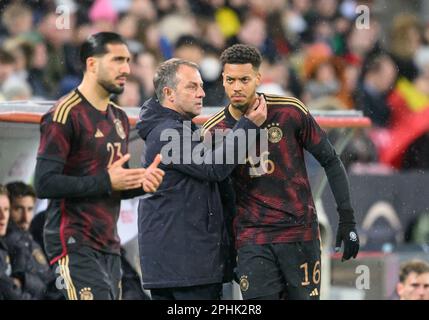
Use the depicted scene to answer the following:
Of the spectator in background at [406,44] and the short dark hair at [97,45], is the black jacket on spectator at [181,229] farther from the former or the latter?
the spectator in background at [406,44]

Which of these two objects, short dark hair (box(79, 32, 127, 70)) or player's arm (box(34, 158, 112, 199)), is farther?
short dark hair (box(79, 32, 127, 70))

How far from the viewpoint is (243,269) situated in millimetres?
8297

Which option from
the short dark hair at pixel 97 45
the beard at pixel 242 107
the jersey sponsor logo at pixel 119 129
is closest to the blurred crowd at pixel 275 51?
the short dark hair at pixel 97 45

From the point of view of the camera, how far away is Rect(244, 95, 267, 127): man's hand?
807 cm

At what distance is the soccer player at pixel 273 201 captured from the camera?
8.28 meters

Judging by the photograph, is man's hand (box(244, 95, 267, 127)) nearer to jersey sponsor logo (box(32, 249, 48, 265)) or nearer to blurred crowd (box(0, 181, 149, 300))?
blurred crowd (box(0, 181, 149, 300))

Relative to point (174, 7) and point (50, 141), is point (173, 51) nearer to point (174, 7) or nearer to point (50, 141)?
point (174, 7)

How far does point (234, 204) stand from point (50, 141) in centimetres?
109

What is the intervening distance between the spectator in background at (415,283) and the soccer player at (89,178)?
231 cm

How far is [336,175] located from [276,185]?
37 centimetres

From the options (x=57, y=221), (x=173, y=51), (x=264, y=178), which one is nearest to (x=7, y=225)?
(x=57, y=221)

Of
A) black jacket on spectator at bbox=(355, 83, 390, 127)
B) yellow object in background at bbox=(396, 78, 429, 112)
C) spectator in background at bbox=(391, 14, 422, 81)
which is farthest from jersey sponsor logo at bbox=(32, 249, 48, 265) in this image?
spectator in background at bbox=(391, 14, 422, 81)

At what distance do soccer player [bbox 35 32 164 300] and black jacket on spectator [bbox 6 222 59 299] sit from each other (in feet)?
3.63

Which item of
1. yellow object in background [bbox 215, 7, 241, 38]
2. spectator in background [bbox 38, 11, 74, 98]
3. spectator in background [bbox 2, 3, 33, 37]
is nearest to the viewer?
spectator in background [bbox 38, 11, 74, 98]
